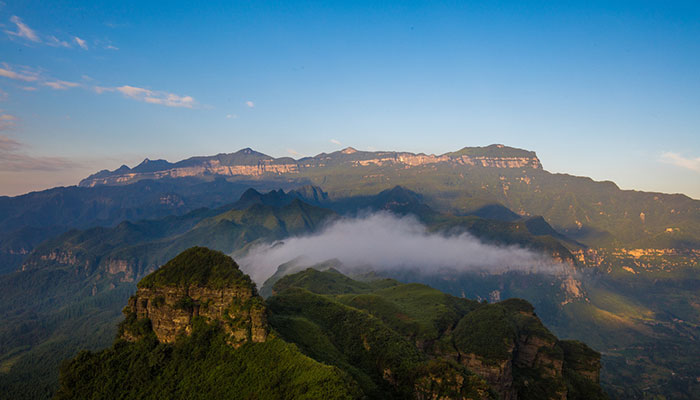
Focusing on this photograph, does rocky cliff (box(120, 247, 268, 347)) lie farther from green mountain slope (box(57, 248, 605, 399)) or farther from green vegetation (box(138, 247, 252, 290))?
green mountain slope (box(57, 248, 605, 399))

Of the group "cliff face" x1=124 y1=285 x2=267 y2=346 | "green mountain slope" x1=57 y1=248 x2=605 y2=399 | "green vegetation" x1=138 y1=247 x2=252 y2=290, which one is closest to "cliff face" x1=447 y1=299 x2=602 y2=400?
"green mountain slope" x1=57 y1=248 x2=605 y2=399

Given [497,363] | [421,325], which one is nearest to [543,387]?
[497,363]

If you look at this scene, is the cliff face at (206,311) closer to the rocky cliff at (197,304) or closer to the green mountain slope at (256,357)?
the rocky cliff at (197,304)

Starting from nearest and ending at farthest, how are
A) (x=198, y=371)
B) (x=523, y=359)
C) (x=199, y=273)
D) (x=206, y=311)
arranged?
(x=198, y=371) → (x=206, y=311) → (x=199, y=273) → (x=523, y=359)

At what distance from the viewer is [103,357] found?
207ft

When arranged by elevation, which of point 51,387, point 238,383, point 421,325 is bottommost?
point 51,387

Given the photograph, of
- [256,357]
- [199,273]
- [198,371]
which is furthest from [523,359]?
[199,273]

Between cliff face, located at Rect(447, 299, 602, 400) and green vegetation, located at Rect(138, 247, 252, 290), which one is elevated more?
green vegetation, located at Rect(138, 247, 252, 290)

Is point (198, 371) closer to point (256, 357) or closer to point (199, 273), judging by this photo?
point (256, 357)

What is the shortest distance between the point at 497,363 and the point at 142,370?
79.9 meters

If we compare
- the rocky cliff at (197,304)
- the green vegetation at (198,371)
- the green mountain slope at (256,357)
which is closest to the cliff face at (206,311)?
the rocky cliff at (197,304)

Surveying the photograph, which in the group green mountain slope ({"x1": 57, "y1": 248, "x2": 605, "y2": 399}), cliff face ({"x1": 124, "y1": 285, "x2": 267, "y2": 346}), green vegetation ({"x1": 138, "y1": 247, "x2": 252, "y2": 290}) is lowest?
green mountain slope ({"x1": 57, "y1": 248, "x2": 605, "y2": 399})

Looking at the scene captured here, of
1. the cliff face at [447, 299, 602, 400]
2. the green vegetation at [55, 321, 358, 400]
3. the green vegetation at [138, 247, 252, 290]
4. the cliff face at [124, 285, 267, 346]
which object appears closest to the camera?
the green vegetation at [55, 321, 358, 400]

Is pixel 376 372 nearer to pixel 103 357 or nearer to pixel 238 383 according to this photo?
pixel 238 383
